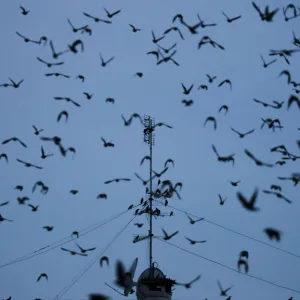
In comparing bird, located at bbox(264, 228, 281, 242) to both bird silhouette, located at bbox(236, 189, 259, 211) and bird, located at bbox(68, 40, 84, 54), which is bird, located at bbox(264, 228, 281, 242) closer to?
bird silhouette, located at bbox(236, 189, 259, 211)

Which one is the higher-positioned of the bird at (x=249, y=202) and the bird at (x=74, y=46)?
the bird at (x=74, y=46)

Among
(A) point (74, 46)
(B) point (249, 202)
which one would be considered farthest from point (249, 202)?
(A) point (74, 46)

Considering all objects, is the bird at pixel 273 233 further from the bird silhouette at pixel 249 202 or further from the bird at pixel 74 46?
the bird at pixel 74 46

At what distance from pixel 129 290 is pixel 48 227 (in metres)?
16.9

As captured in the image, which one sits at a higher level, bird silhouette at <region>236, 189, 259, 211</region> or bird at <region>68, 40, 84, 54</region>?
bird at <region>68, 40, 84, 54</region>

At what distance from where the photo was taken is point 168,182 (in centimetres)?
3403

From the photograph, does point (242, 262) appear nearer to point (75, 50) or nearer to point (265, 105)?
point (265, 105)

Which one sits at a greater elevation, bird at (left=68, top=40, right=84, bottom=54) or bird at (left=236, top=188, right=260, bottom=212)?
bird at (left=68, top=40, right=84, bottom=54)

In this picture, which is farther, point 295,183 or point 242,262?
point 242,262

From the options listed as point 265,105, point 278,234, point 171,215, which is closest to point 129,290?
point 171,215

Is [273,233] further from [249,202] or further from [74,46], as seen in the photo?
[74,46]

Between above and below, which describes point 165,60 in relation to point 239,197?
above

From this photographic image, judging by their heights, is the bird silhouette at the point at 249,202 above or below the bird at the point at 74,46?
below

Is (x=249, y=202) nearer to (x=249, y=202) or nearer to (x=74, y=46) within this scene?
(x=249, y=202)
